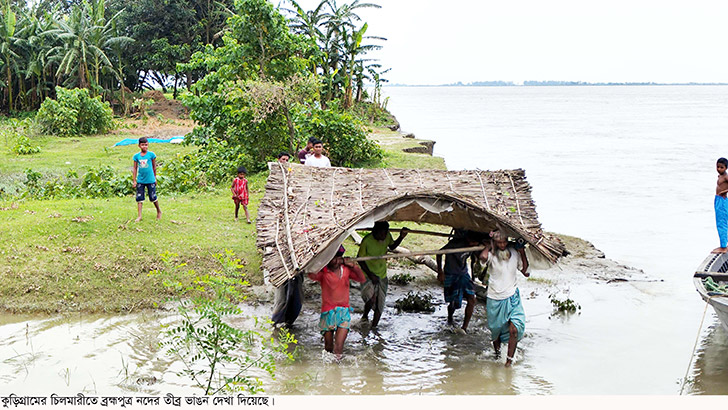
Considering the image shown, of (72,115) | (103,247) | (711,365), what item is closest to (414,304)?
(711,365)

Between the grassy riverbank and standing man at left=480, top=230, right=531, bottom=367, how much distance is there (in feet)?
11.8

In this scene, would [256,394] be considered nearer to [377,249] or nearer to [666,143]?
[377,249]

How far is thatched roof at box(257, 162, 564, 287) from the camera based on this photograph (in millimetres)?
6246

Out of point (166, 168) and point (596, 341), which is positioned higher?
point (166, 168)

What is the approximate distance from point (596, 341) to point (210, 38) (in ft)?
96.1

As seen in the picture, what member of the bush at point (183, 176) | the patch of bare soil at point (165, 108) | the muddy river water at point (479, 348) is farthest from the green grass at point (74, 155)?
the patch of bare soil at point (165, 108)

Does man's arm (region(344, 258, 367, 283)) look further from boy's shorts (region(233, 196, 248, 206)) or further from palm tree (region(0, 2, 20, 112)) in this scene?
palm tree (region(0, 2, 20, 112))

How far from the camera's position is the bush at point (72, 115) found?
22406 millimetres

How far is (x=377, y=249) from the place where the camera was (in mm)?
7281

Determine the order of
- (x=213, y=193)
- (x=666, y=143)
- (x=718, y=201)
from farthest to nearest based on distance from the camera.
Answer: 1. (x=666, y=143)
2. (x=213, y=193)
3. (x=718, y=201)

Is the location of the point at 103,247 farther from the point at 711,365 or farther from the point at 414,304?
the point at 711,365

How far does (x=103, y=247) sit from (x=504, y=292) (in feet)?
17.4

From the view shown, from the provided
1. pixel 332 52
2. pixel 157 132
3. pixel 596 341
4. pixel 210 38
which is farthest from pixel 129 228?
pixel 210 38

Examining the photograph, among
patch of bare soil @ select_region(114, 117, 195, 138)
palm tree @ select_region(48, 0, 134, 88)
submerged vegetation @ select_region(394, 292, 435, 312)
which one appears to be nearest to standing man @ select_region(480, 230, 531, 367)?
submerged vegetation @ select_region(394, 292, 435, 312)
